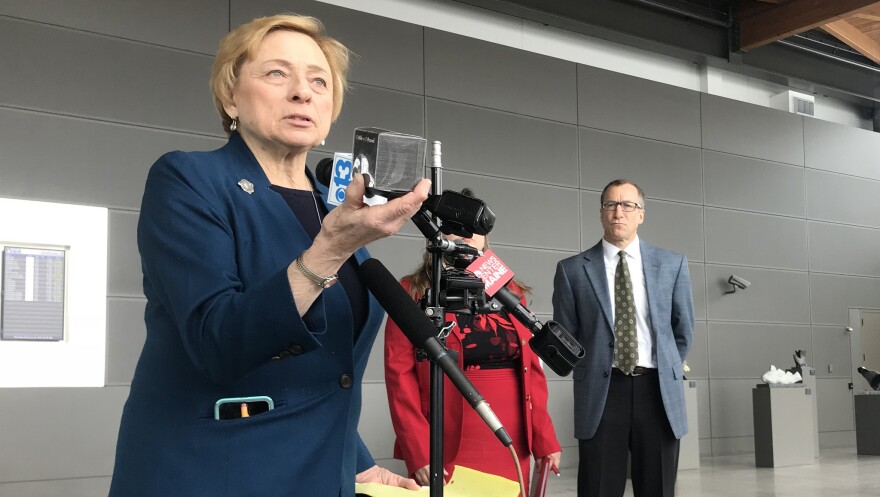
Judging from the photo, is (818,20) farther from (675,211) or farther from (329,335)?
(329,335)

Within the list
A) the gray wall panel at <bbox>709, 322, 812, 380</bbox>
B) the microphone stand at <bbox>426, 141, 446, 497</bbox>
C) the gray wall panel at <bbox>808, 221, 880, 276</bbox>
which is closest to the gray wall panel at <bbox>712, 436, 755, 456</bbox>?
the gray wall panel at <bbox>709, 322, 812, 380</bbox>

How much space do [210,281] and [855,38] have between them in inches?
406

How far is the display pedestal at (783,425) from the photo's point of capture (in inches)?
322

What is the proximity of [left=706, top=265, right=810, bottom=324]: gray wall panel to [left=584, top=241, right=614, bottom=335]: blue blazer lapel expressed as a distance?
17.9ft

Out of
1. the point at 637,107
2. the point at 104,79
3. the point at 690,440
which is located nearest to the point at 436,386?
the point at 104,79

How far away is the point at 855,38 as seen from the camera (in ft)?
32.3

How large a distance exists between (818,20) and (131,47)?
6.46m

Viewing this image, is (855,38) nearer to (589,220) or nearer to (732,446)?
(589,220)

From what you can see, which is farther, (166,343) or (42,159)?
(42,159)

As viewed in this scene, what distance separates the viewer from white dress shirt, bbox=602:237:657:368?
383 centimetres

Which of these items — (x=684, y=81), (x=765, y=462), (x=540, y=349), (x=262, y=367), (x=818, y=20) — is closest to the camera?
(x=262, y=367)

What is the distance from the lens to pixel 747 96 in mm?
10398

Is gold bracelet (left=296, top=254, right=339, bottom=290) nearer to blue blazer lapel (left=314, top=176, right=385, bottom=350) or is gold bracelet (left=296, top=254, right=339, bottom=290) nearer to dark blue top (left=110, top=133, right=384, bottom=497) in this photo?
dark blue top (left=110, top=133, right=384, bottom=497)

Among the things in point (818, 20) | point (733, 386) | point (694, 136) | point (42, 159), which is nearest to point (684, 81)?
point (694, 136)
